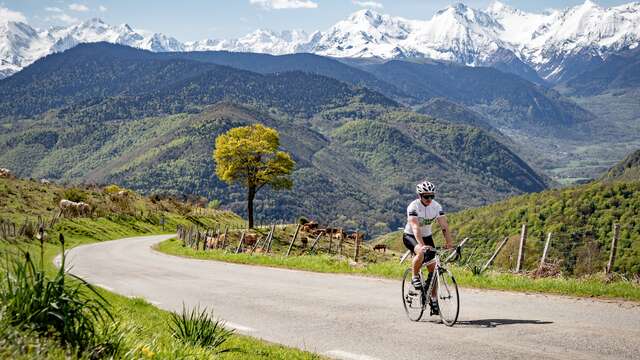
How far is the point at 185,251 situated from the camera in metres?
43.0

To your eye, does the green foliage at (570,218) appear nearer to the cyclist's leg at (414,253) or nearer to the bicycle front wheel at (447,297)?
the cyclist's leg at (414,253)

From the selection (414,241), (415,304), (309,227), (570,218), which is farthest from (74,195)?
(415,304)

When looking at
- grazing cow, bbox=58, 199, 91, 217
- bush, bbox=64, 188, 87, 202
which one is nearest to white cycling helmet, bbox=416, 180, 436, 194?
grazing cow, bbox=58, 199, 91, 217

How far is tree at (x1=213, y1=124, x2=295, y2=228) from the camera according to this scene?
73.6 metres

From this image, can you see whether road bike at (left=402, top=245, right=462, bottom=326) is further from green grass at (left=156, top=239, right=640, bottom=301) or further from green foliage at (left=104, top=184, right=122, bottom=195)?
green foliage at (left=104, top=184, right=122, bottom=195)

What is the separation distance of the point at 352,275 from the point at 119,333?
16080 mm

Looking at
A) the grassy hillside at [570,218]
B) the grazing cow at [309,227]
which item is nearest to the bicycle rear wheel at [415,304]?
the grazing cow at [309,227]

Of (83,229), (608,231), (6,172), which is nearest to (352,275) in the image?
(83,229)

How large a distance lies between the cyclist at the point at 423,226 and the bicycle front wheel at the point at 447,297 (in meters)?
0.15

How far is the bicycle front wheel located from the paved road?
24cm

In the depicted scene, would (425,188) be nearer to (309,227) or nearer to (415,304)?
(415,304)

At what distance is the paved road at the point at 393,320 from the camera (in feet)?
33.4

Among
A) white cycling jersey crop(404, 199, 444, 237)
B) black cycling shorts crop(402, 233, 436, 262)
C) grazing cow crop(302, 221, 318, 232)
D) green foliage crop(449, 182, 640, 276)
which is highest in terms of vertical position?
green foliage crop(449, 182, 640, 276)

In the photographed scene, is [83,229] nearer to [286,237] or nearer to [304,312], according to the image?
[286,237]
